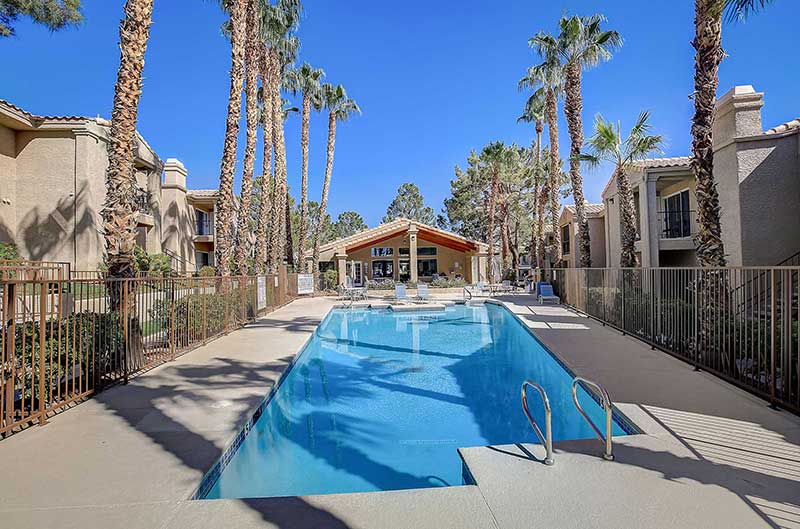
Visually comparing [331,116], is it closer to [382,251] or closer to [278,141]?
[278,141]

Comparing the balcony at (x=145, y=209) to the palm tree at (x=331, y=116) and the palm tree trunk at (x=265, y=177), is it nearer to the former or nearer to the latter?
the palm tree trunk at (x=265, y=177)

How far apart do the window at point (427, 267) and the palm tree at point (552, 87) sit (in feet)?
39.7

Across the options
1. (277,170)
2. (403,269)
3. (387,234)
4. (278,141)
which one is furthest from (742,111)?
(403,269)

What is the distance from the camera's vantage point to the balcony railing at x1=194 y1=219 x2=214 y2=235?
30.3 metres

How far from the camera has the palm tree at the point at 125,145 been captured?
322 inches

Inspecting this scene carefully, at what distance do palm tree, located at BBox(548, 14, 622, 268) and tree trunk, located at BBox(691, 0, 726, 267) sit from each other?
951 cm

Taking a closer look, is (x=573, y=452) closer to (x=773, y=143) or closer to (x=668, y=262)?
(x=773, y=143)

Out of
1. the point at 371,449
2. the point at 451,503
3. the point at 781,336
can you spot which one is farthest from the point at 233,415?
the point at 781,336

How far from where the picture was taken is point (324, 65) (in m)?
29.8

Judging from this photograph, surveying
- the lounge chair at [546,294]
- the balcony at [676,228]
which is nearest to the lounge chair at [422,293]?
the lounge chair at [546,294]

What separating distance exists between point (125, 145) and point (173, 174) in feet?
68.9

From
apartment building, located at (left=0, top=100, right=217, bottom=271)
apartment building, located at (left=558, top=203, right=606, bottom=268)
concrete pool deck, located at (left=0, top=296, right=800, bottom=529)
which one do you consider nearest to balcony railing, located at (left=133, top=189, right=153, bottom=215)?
apartment building, located at (left=0, top=100, right=217, bottom=271)

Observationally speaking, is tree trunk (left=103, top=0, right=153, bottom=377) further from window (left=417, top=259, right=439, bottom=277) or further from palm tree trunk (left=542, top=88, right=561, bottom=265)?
window (left=417, top=259, right=439, bottom=277)

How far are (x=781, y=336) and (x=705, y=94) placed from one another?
523 cm
